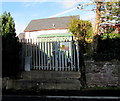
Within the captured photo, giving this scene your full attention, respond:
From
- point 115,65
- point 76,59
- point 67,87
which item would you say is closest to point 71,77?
point 67,87

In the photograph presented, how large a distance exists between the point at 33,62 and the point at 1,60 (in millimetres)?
1639

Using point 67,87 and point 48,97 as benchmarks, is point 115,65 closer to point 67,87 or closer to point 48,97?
point 67,87

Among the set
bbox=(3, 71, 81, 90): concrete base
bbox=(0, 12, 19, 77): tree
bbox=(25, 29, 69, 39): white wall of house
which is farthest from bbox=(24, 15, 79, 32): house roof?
bbox=(3, 71, 81, 90): concrete base

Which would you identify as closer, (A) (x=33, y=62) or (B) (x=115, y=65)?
(B) (x=115, y=65)

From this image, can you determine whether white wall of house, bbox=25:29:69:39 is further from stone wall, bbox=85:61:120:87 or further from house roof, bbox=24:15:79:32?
stone wall, bbox=85:61:120:87

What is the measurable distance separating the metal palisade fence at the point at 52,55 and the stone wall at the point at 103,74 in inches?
30.4

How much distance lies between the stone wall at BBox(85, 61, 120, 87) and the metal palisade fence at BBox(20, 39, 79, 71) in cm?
77

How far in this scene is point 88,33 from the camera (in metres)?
14.0

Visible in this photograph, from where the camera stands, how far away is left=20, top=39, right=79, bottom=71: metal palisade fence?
7.14m

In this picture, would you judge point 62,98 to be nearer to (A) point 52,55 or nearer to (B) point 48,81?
(B) point 48,81

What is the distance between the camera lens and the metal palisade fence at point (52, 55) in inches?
281

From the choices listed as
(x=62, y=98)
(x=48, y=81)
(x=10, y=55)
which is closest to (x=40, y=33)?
(x=10, y=55)

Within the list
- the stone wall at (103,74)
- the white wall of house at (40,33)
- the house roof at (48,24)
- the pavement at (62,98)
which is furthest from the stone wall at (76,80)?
the house roof at (48,24)

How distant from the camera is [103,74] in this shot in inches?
260
